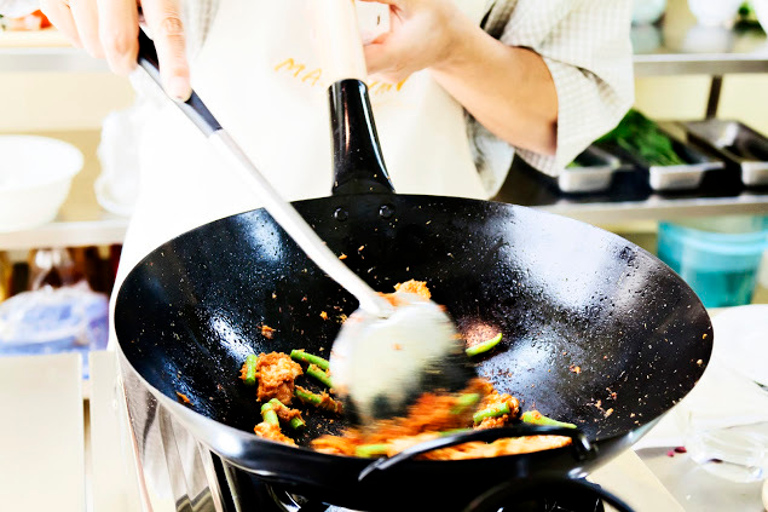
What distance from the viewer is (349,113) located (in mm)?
799

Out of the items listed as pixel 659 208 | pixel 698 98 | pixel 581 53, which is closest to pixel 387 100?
pixel 581 53

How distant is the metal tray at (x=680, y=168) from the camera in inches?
74.0

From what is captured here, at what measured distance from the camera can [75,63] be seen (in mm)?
1575

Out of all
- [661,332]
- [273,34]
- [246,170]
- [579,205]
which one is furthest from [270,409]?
[579,205]

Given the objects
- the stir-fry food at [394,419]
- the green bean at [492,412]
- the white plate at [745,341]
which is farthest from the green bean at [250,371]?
the white plate at [745,341]

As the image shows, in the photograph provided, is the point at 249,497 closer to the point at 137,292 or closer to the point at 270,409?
the point at 270,409

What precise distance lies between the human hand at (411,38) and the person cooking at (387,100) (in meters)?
0.08

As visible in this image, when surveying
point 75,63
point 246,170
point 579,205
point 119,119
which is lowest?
point 579,205

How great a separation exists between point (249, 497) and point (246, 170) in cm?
27

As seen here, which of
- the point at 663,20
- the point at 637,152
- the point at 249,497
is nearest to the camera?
the point at 249,497

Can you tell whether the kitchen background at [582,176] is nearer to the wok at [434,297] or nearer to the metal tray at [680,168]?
Answer: the metal tray at [680,168]

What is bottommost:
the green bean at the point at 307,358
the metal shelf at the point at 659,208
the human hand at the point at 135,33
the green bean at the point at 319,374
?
the metal shelf at the point at 659,208

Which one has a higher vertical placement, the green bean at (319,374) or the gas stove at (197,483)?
the green bean at (319,374)

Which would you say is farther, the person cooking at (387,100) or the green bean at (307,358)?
the person cooking at (387,100)
